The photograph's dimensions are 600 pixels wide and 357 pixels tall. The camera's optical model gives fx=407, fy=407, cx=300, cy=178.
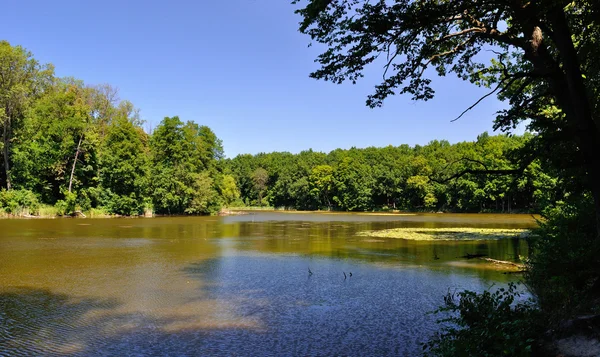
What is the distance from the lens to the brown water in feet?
25.4

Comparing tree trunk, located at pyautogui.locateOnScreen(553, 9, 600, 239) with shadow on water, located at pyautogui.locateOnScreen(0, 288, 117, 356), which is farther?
shadow on water, located at pyautogui.locateOnScreen(0, 288, 117, 356)

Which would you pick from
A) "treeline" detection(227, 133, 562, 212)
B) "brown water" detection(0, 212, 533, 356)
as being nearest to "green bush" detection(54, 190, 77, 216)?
"brown water" detection(0, 212, 533, 356)

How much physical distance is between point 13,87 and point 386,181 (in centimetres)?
6775

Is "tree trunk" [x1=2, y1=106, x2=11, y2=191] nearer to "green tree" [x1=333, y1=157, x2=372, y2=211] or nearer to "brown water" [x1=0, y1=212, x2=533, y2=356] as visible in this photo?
"brown water" [x1=0, y1=212, x2=533, y2=356]

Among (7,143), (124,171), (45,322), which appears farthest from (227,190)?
(45,322)

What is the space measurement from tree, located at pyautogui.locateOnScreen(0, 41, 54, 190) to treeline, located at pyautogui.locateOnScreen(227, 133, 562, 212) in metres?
59.4

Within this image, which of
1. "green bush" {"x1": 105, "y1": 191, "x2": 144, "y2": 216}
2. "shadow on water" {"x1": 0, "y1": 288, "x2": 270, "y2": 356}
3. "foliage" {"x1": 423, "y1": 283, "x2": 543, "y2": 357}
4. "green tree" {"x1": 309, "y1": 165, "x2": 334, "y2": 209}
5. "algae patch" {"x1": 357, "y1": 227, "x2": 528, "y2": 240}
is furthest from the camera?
"green tree" {"x1": 309, "y1": 165, "x2": 334, "y2": 209}

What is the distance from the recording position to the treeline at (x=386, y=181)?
71.3m

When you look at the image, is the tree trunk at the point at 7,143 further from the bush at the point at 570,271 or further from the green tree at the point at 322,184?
the green tree at the point at 322,184

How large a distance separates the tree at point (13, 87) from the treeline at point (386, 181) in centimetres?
5940

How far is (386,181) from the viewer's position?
8869cm

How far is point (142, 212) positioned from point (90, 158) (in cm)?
931

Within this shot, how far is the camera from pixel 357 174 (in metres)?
94.1

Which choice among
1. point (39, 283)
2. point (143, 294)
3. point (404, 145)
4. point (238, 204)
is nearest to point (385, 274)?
point (143, 294)
